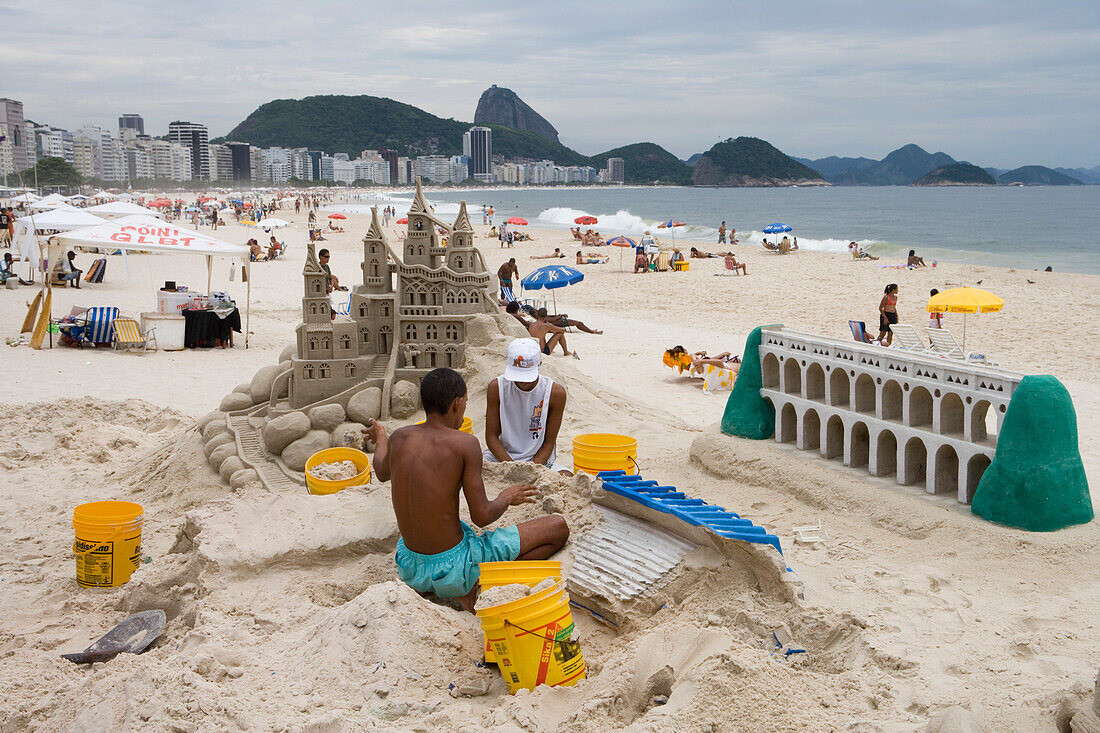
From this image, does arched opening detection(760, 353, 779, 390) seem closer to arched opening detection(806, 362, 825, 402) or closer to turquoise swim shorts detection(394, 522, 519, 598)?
arched opening detection(806, 362, 825, 402)

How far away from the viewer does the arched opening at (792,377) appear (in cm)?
884

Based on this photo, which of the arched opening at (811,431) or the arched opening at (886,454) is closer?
the arched opening at (886,454)

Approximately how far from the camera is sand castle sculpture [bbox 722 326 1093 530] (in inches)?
257

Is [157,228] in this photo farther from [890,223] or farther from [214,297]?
[890,223]

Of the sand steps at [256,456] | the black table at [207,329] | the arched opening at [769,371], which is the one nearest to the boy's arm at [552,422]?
the sand steps at [256,456]

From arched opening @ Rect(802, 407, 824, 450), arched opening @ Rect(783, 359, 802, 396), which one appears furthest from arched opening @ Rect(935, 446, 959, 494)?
arched opening @ Rect(783, 359, 802, 396)

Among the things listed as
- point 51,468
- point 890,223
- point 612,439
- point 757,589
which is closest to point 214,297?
point 51,468

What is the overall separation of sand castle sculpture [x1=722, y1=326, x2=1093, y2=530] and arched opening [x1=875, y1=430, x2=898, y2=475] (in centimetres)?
1

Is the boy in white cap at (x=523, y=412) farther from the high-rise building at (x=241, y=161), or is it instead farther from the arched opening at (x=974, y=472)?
the high-rise building at (x=241, y=161)

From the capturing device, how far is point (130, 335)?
1514 centimetres

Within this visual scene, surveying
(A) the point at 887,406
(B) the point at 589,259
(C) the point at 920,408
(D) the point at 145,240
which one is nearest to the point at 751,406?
(A) the point at 887,406

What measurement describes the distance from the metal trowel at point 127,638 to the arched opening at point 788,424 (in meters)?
6.01

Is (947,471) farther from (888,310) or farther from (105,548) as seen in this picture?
(888,310)

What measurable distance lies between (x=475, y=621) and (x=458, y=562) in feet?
1.11
